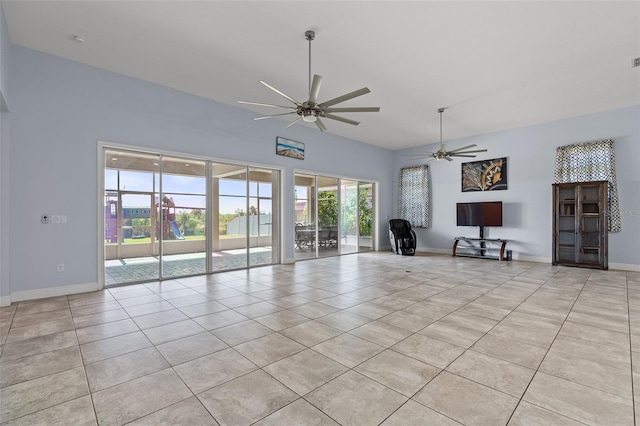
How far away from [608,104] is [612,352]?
21.1ft

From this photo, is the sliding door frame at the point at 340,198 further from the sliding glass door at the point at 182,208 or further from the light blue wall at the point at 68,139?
the light blue wall at the point at 68,139

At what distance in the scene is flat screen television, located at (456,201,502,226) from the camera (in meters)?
8.31

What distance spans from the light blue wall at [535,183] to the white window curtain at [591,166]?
155mm

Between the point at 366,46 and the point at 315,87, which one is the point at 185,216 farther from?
the point at 366,46

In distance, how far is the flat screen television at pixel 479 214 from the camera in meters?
8.31

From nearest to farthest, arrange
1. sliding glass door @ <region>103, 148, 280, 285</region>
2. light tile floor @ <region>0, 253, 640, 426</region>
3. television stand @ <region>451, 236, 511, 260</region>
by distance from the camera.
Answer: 1. light tile floor @ <region>0, 253, 640, 426</region>
2. sliding glass door @ <region>103, 148, 280, 285</region>
3. television stand @ <region>451, 236, 511, 260</region>

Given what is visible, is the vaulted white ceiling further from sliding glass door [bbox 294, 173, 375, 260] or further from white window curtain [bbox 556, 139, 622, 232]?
sliding glass door [bbox 294, 173, 375, 260]

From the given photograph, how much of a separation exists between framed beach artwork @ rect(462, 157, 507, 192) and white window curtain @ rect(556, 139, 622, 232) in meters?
1.27

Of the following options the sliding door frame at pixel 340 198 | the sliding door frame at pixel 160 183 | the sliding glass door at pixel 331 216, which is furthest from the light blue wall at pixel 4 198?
the sliding glass door at pixel 331 216

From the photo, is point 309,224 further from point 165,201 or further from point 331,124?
point 165,201

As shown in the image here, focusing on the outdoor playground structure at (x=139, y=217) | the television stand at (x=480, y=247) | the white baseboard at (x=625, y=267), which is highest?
the outdoor playground structure at (x=139, y=217)

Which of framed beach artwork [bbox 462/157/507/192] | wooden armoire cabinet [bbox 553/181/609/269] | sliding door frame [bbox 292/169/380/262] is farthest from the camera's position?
framed beach artwork [bbox 462/157/507/192]

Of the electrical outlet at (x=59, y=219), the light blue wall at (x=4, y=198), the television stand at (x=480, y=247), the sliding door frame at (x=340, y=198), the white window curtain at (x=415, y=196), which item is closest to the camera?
the light blue wall at (x=4, y=198)

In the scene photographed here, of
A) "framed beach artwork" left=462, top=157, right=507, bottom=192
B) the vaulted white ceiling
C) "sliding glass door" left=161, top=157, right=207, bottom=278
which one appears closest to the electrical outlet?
"sliding glass door" left=161, top=157, right=207, bottom=278
